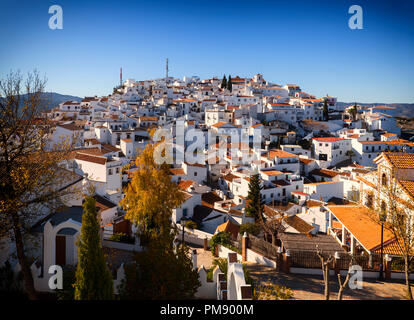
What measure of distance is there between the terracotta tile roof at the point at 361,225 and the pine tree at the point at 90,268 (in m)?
10.9

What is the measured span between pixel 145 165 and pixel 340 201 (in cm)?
3137

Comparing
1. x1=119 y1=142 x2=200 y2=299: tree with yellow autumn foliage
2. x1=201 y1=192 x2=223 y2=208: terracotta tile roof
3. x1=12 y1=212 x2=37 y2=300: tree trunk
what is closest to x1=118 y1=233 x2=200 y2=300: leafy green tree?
x1=119 y1=142 x2=200 y2=299: tree with yellow autumn foliage

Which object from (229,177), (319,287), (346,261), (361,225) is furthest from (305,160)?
(319,287)

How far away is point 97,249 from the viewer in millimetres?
7312

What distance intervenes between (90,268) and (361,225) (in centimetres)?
1300

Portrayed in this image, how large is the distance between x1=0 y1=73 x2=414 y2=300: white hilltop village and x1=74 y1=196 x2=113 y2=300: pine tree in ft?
10.8

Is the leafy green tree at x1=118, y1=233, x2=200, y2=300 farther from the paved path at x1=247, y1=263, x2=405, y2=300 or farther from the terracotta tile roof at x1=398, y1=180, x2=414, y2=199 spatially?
the terracotta tile roof at x1=398, y1=180, x2=414, y2=199

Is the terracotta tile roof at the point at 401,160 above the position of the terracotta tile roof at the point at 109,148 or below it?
above

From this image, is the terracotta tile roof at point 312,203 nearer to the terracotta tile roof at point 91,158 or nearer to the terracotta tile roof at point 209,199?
the terracotta tile roof at point 209,199

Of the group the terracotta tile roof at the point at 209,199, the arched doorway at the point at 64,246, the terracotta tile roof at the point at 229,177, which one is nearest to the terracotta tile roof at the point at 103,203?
the arched doorway at the point at 64,246

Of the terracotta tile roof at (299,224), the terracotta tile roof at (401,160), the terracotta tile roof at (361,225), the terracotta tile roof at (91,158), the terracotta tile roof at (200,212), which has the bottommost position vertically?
the terracotta tile roof at (299,224)

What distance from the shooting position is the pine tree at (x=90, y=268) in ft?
23.5

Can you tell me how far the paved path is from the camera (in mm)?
10620
